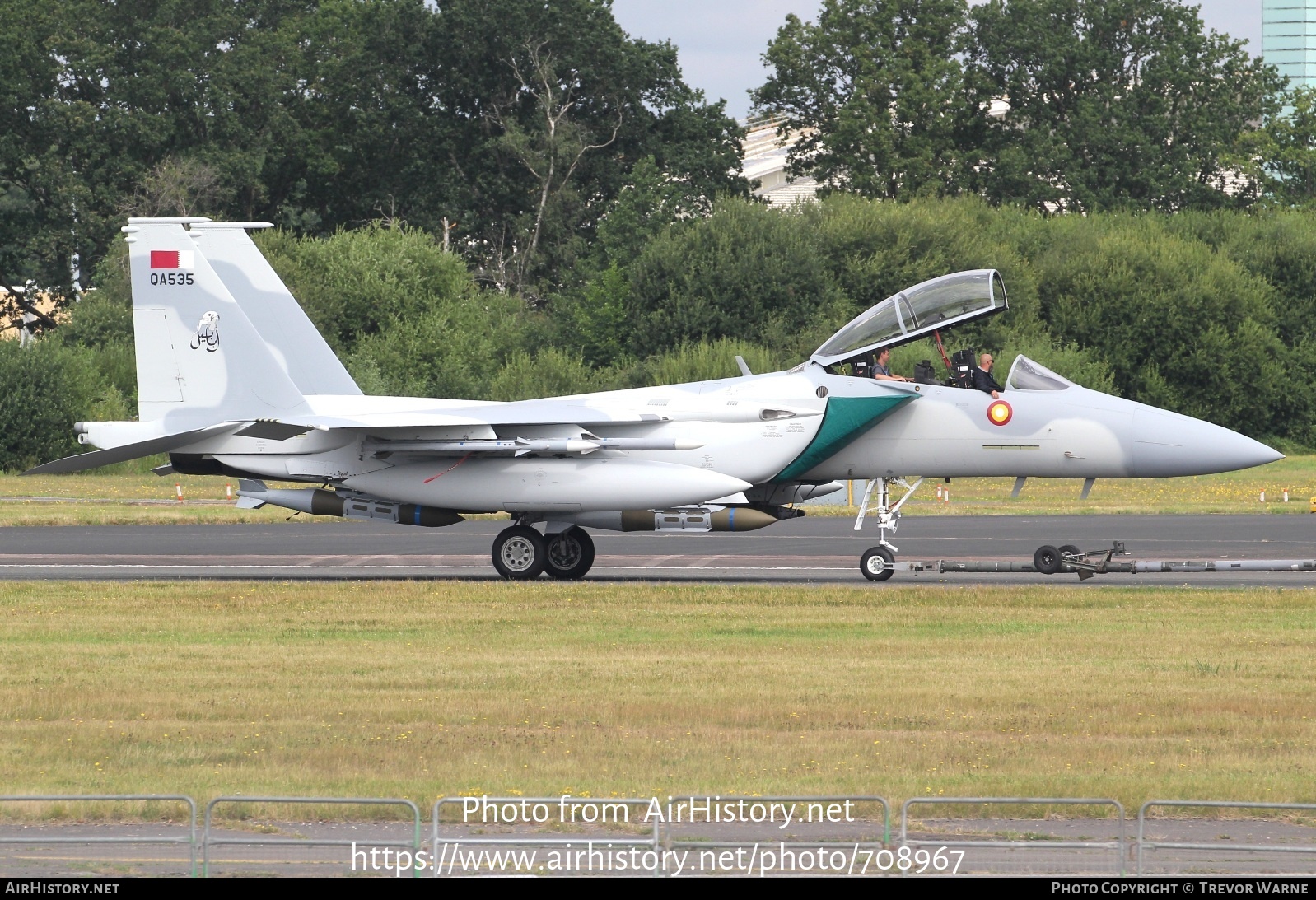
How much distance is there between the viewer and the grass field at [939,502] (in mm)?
32188

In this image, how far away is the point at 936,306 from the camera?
18.6m

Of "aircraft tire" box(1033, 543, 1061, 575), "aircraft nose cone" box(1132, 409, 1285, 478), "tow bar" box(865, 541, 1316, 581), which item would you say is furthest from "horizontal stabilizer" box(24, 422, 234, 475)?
"aircraft nose cone" box(1132, 409, 1285, 478)

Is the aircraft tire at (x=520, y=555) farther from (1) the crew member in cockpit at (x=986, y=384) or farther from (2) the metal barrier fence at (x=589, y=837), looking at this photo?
(2) the metal barrier fence at (x=589, y=837)

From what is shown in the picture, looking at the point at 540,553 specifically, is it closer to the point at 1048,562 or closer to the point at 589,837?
the point at 1048,562

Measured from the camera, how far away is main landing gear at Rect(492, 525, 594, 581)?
19.6 meters

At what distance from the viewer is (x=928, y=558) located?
2202 cm

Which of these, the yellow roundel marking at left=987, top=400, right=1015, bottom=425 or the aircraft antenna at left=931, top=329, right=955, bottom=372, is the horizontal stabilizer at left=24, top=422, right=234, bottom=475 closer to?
the aircraft antenna at left=931, top=329, right=955, bottom=372

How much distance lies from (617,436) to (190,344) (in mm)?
5284

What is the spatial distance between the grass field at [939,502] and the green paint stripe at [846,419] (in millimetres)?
11704

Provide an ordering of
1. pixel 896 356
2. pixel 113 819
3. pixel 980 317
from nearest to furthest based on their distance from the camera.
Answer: pixel 113 819
pixel 980 317
pixel 896 356

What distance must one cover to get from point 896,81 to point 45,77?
1413 inches

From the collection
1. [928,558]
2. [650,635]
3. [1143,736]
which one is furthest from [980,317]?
[1143,736]
